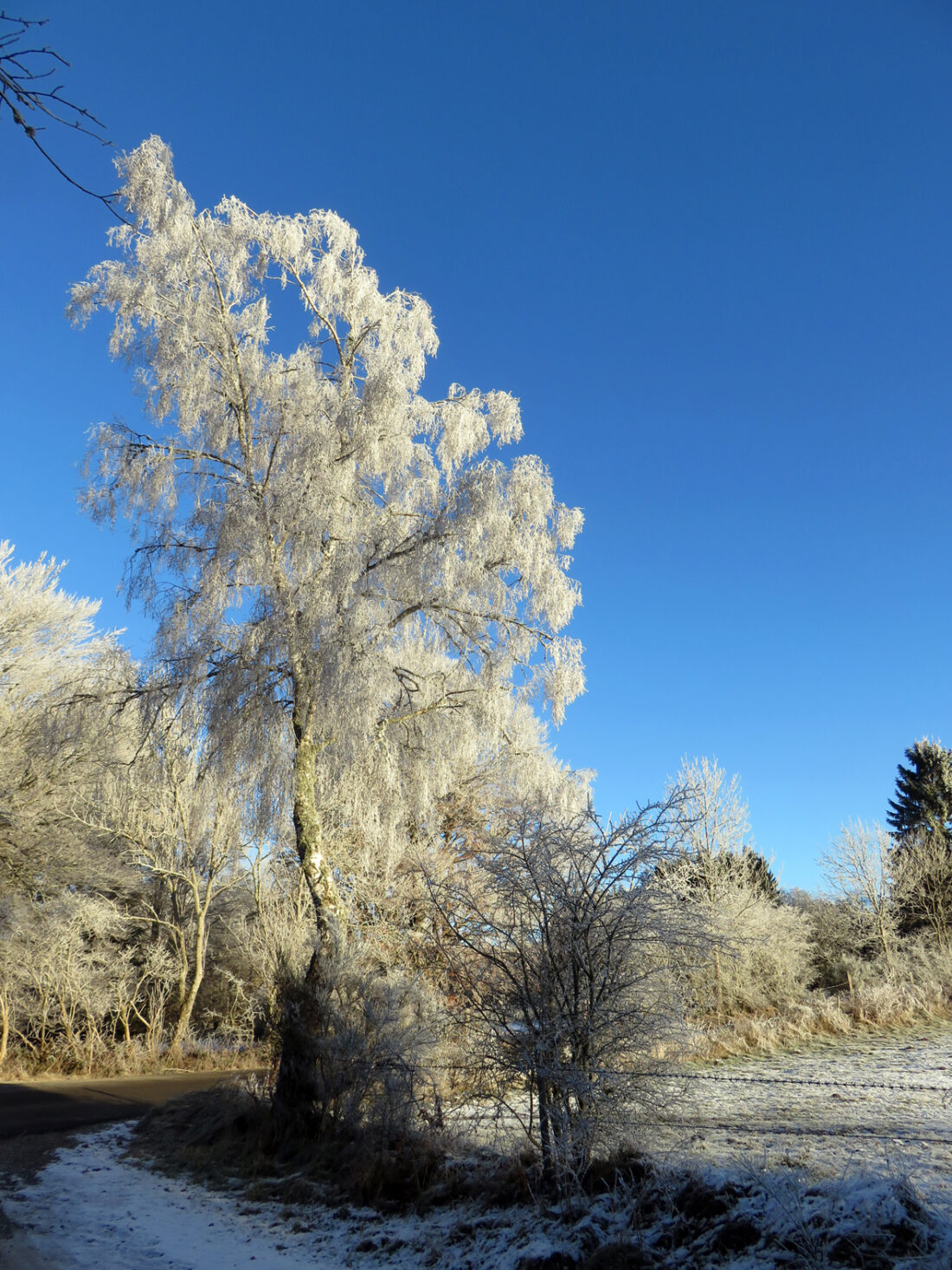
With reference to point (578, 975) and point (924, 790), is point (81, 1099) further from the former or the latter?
point (924, 790)

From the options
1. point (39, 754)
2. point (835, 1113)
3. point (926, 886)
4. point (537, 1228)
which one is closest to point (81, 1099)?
point (39, 754)

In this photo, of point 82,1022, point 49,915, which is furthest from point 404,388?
point 82,1022

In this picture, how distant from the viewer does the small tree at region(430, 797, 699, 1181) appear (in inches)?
206

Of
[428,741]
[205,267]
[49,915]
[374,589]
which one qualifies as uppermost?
[205,267]

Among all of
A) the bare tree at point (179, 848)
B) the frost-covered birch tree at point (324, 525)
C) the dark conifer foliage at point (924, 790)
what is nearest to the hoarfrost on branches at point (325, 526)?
the frost-covered birch tree at point (324, 525)

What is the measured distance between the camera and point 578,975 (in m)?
5.49

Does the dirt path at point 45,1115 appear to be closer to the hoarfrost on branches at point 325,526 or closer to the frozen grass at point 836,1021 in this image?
the hoarfrost on branches at point 325,526

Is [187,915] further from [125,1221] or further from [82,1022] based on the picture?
[125,1221]

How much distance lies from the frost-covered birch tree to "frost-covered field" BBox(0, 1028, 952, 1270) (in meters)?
3.24

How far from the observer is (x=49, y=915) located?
634 inches

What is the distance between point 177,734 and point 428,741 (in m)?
3.19

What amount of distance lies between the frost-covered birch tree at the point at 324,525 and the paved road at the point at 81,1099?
13.8 feet

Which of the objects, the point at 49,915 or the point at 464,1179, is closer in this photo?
the point at 464,1179

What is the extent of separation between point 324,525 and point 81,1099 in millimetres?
9013
